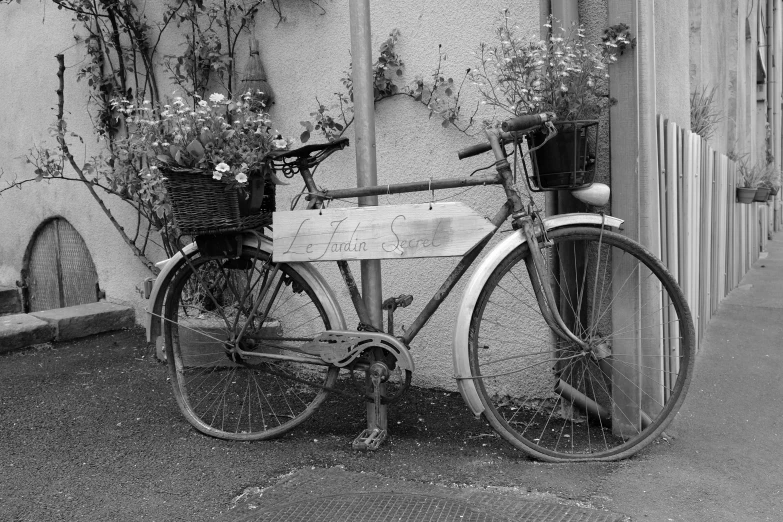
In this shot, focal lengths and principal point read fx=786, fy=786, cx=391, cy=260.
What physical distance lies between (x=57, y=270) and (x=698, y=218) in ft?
16.8

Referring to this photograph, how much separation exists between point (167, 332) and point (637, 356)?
2.17 meters

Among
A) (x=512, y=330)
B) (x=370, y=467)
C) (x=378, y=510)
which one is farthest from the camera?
(x=512, y=330)

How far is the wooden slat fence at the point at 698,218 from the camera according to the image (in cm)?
361

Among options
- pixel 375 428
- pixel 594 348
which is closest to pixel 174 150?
pixel 375 428

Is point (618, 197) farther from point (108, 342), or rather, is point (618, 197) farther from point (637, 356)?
point (108, 342)

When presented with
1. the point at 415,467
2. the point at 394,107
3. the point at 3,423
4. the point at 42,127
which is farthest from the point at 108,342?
the point at 415,467

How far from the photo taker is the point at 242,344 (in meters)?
3.52

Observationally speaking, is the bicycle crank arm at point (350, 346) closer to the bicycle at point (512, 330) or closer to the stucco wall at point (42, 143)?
the bicycle at point (512, 330)

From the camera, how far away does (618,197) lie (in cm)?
329

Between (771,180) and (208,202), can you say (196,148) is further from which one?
(771,180)

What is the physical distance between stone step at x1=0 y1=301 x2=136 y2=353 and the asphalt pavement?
1054 millimetres

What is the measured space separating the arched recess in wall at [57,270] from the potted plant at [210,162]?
3.32m

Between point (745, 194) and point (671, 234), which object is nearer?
point (671, 234)

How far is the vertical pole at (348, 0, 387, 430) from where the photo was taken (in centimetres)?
337
